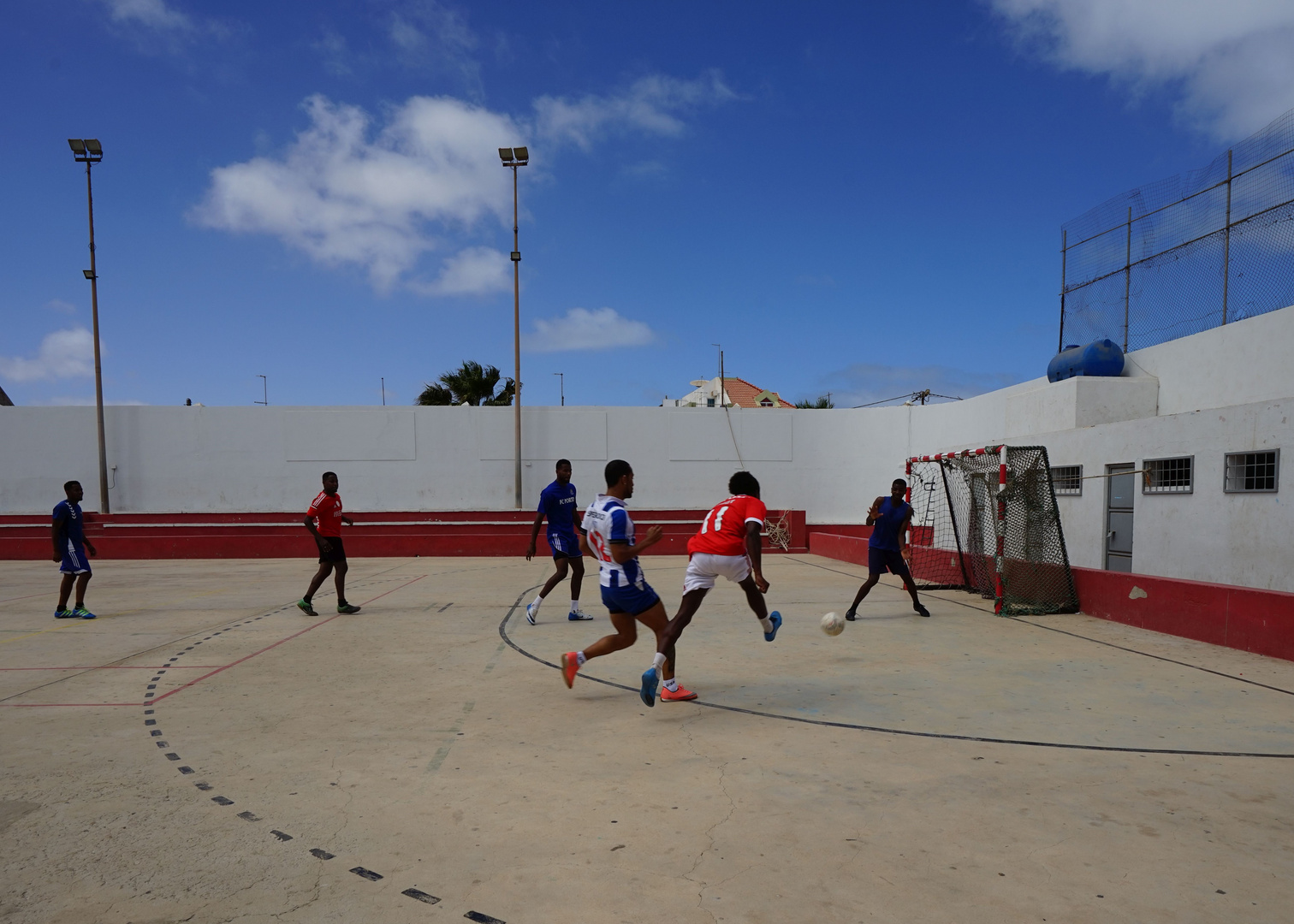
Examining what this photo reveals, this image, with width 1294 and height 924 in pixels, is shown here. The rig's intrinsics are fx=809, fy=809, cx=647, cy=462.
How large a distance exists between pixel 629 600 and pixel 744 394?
49504 mm

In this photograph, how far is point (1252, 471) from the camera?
35.2ft

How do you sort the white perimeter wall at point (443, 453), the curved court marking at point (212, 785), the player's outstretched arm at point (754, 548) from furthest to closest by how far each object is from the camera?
the white perimeter wall at point (443, 453), the player's outstretched arm at point (754, 548), the curved court marking at point (212, 785)

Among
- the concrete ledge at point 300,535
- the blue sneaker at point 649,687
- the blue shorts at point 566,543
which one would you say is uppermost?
the blue shorts at point 566,543

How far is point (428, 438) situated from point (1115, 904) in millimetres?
23148

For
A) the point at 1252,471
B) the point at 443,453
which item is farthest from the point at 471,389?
the point at 1252,471

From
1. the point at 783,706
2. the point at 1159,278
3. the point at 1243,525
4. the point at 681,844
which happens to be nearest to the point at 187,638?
the point at 783,706

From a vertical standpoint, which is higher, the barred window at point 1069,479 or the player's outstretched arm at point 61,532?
the barred window at point 1069,479

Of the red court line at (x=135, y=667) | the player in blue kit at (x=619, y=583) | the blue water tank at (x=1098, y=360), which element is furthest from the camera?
the blue water tank at (x=1098, y=360)

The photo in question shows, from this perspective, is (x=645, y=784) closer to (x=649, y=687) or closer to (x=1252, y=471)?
(x=649, y=687)

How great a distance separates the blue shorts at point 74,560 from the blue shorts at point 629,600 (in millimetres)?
7828

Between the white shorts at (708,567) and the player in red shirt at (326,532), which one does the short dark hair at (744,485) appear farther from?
the player in red shirt at (326,532)

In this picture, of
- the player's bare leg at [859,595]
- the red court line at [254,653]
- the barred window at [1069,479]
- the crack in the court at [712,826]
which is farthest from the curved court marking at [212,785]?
the barred window at [1069,479]

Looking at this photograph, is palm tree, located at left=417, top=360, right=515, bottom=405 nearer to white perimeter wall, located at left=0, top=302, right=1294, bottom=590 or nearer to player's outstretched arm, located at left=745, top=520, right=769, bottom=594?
white perimeter wall, located at left=0, top=302, right=1294, bottom=590

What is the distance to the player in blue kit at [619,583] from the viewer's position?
543 cm
